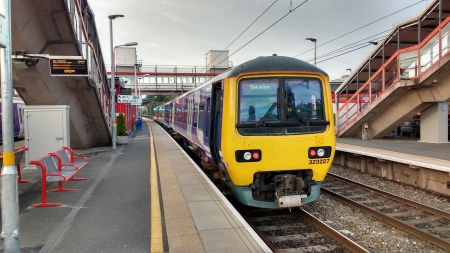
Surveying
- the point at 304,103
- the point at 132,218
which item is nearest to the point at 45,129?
the point at 132,218

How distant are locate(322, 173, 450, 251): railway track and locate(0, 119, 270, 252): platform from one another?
3014 millimetres

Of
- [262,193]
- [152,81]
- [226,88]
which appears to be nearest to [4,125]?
[226,88]

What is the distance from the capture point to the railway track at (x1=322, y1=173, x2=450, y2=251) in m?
5.76

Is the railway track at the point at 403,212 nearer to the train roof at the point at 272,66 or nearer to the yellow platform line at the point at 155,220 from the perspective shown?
the train roof at the point at 272,66

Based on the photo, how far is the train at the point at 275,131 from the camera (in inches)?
235

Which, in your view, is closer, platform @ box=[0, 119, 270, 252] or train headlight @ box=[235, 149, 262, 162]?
platform @ box=[0, 119, 270, 252]

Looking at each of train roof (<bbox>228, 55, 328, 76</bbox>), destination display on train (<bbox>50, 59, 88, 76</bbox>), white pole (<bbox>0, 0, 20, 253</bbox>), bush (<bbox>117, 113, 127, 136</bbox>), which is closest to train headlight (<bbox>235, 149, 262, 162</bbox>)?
train roof (<bbox>228, 55, 328, 76</bbox>)

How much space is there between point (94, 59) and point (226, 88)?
8.06 m

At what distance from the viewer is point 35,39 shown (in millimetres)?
8656

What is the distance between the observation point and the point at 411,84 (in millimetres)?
12727

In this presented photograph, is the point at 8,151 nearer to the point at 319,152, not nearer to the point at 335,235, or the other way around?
the point at 335,235

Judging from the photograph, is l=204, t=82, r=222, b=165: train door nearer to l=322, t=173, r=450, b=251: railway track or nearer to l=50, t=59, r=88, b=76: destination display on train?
l=322, t=173, r=450, b=251: railway track

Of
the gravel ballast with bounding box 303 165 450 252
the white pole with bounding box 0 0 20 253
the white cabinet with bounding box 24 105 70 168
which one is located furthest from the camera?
the white cabinet with bounding box 24 105 70 168

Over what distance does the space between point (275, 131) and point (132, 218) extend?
2826 mm
